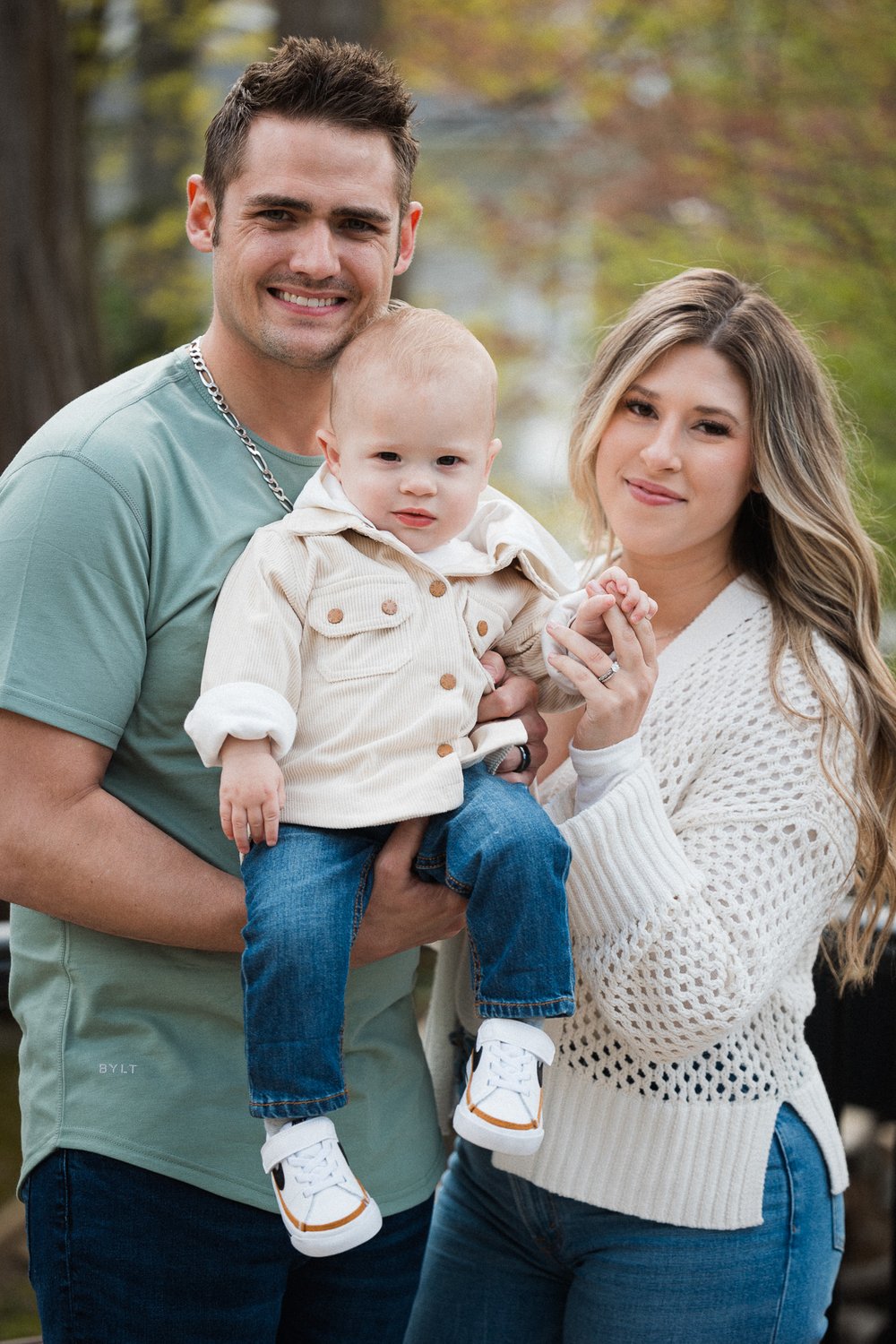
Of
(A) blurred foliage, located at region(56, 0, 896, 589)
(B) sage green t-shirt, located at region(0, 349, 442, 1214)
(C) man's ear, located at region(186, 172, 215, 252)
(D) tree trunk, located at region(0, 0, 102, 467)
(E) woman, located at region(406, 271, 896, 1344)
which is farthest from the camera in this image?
(A) blurred foliage, located at region(56, 0, 896, 589)

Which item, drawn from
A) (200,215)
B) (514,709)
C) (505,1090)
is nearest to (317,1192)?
(505,1090)

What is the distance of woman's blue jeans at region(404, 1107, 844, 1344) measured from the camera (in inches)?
82.8

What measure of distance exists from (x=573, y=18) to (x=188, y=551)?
928 cm

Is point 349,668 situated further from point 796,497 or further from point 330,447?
point 796,497

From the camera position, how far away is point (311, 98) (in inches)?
81.4

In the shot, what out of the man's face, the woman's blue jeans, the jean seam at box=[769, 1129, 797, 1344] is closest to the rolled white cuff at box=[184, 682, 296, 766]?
the man's face

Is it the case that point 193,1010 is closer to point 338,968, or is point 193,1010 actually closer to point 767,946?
point 338,968

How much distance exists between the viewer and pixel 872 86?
294 inches

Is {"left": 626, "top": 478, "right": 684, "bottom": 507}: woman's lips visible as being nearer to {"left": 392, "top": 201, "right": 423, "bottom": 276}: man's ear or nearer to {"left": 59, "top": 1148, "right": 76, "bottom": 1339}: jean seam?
{"left": 392, "top": 201, "right": 423, "bottom": 276}: man's ear

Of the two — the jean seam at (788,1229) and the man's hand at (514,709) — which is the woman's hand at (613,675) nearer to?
the man's hand at (514,709)

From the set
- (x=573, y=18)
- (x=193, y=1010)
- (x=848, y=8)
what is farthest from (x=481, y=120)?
(x=193, y=1010)

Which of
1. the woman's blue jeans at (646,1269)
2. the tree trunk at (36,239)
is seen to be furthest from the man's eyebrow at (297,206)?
the tree trunk at (36,239)

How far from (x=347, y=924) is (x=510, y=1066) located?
0.98ft

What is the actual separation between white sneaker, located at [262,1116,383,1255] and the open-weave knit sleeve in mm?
524
